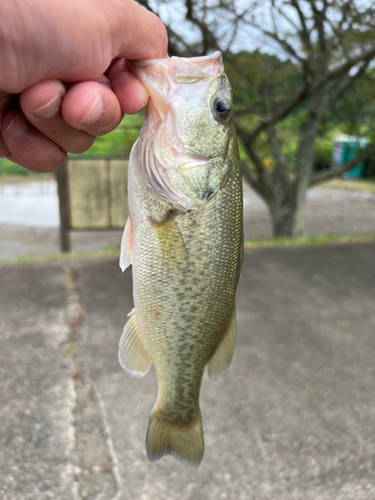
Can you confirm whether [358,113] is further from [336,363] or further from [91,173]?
[336,363]

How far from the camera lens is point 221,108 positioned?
1.37 meters

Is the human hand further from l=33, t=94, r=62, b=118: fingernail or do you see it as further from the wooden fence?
the wooden fence

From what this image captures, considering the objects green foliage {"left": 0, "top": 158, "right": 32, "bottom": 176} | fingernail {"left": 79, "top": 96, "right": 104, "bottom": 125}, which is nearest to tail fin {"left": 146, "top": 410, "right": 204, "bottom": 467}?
fingernail {"left": 79, "top": 96, "right": 104, "bottom": 125}

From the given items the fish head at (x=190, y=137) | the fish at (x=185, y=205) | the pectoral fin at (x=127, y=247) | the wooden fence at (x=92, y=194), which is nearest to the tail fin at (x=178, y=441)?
the fish at (x=185, y=205)

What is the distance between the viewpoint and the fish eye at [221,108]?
53.3 inches

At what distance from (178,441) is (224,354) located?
15.4 inches

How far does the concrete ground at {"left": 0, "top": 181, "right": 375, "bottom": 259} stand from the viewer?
780 cm

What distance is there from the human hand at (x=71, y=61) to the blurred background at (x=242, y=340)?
7.33 feet

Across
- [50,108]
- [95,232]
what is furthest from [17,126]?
[95,232]

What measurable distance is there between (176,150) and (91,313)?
3.40 meters

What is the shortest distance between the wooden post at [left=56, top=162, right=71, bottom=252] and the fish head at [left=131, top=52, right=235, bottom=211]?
5.18 metres

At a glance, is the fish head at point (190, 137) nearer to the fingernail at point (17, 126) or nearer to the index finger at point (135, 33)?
the index finger at point (135, 33)

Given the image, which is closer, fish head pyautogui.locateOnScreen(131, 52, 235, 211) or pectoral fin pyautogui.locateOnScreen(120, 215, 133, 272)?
fish head pyautogui.locateOnScreen(131, 52, 235, 211)

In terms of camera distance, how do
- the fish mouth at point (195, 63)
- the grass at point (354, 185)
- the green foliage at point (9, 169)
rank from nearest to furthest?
the fish mouth at point (195, 63) < the grass at point (354, 185) < the green foliage at point (9, 169)
